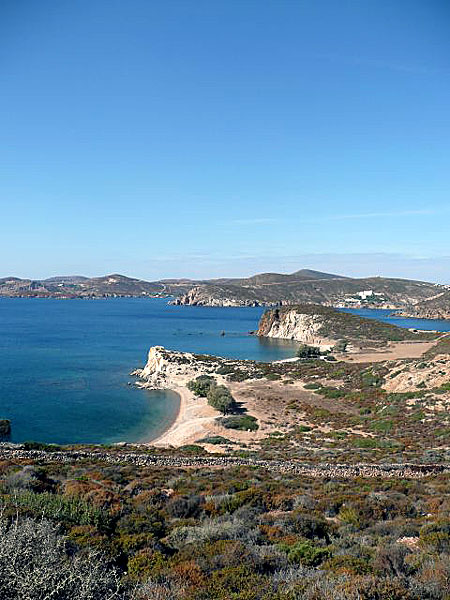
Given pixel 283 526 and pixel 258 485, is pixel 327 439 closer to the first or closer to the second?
pixel 258 485

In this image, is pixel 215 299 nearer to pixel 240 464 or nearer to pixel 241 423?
pixel 241 423

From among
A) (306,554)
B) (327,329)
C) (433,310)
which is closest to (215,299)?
(433,310)

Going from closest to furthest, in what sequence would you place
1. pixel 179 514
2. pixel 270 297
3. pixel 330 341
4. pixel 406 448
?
pixel 179 514 < pixel 406 448 < pixel 330 341 < pixel 270 297

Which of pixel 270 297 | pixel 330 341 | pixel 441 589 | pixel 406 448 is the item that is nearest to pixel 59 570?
pixel 441 589

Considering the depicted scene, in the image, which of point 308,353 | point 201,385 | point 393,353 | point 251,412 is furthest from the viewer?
point 308,353

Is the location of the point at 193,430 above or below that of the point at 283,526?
below

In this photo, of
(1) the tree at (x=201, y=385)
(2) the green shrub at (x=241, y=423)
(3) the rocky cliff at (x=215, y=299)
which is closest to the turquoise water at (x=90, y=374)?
(1) the tree at (x=201, y=385)

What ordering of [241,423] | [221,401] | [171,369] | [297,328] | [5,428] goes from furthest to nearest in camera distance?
[297,328], [171,369], [221,401], [241,423], [5,428]
